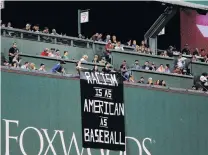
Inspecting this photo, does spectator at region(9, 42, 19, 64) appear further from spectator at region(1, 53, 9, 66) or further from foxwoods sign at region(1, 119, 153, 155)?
foxwoods sign at region(1, 119, 153, 155)

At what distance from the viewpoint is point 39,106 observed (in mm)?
40312

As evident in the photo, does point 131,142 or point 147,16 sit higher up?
point 147,16

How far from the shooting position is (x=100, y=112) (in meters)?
41.6

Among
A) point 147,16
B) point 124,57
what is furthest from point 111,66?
point 147,16

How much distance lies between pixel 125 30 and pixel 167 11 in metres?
4.29

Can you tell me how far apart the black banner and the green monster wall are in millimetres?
267

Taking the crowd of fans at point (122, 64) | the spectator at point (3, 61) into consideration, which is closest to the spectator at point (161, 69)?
the crowd of fans at point (122, 64)

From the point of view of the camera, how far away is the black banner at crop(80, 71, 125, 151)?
4128cm

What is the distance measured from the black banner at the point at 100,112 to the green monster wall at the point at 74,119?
0.27 m

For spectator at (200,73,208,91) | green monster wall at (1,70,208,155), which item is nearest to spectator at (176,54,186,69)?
spectator at (200,73,208,91)

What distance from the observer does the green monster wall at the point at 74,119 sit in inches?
1550

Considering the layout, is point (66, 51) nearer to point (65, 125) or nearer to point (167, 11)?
point (65, 125)

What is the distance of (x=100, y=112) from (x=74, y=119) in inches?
46.2

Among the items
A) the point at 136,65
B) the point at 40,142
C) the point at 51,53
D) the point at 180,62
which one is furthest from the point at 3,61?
the point at 180,62
